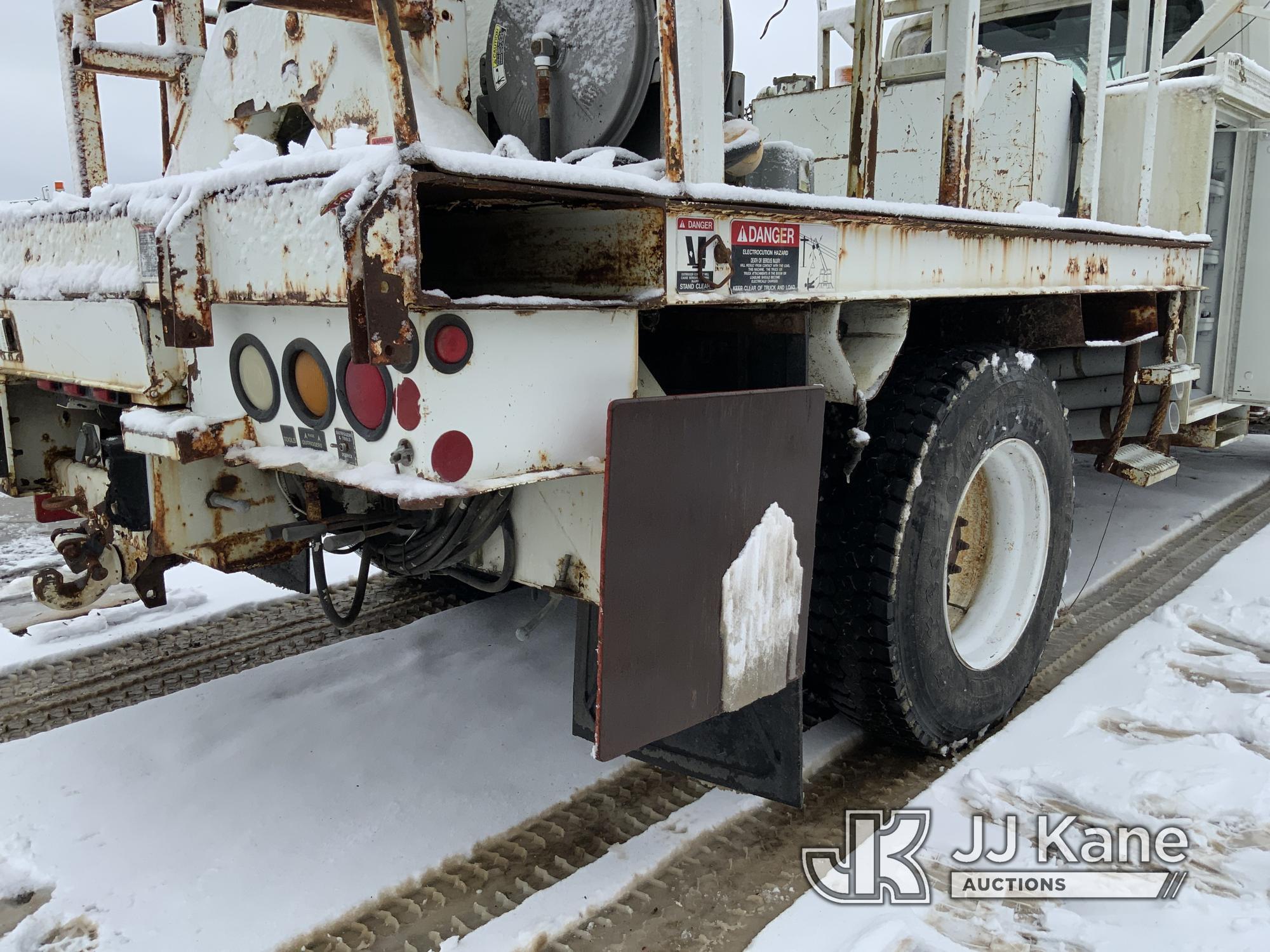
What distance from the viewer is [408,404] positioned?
1.57 m

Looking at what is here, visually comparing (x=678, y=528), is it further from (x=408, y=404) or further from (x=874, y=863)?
(x=874, y=863)

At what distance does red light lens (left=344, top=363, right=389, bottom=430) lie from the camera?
162 cm

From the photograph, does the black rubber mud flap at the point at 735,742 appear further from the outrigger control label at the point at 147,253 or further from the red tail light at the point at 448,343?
the outrigger control label at the point at 147,253

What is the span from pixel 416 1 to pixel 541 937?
2.07m

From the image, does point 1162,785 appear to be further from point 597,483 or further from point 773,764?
point 597,483

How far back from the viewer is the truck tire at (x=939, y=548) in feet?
7.77

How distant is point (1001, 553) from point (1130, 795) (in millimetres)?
758

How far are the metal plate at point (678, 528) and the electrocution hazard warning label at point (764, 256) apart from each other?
8.1 inches

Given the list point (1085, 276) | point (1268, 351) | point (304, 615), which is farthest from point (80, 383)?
point (1268, 351)

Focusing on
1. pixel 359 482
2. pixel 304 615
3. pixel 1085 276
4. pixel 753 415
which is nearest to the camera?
pixel 359 482

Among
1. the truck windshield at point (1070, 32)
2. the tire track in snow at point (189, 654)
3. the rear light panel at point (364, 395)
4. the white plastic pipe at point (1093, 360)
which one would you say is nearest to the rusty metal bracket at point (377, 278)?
the rear light panel at point (364, 395)

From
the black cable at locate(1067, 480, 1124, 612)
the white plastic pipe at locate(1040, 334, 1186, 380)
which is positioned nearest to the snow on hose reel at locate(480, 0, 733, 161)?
the white plastic pipe at locate(1040, 334, 1186, 380)

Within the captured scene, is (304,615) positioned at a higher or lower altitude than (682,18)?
lower

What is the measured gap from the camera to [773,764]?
228 cm
